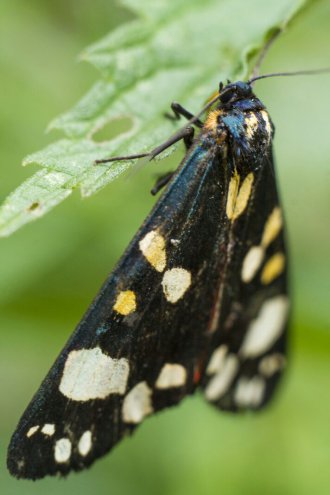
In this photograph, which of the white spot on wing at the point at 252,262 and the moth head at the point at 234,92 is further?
the white spot on wing at the point at 252,262

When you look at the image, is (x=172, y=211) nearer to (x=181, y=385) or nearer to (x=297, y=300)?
(x=181, y=385)

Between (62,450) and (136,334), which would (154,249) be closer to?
(136,334)

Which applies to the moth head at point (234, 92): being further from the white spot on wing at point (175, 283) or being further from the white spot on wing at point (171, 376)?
the white spot on wing at point (171, 376)

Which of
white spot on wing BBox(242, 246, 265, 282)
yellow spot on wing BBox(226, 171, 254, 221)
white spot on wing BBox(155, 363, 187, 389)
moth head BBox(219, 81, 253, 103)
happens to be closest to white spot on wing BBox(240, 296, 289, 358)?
white spot on wing BBox(242, 246, 265, 282)

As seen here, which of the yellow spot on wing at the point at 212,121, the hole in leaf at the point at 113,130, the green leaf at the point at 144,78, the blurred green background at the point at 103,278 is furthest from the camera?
the blurred green background at the point at 103,278

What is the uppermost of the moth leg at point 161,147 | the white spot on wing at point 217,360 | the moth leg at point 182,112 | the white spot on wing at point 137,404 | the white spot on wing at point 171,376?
the moth leg at point 182,112

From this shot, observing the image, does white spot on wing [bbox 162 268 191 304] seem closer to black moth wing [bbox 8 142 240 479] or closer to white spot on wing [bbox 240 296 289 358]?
black moth wing [bbox 8 142 240 479]

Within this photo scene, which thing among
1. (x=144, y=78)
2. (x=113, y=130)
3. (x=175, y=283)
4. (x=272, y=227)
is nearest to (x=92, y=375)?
(x=175, y=283)

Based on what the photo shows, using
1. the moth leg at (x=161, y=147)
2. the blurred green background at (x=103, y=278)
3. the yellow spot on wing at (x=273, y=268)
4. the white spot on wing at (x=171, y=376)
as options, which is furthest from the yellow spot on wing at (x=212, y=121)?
the blurred green background at (x=103, y=278)
